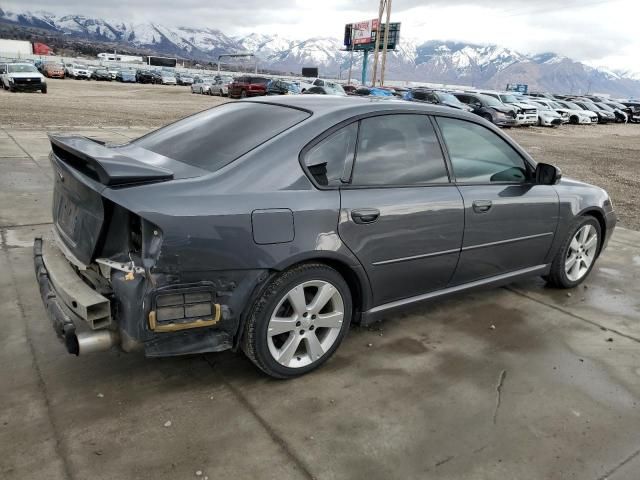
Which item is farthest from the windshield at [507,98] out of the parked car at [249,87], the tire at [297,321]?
the tire at [297,321]

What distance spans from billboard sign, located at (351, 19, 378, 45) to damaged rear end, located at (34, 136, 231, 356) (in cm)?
8775

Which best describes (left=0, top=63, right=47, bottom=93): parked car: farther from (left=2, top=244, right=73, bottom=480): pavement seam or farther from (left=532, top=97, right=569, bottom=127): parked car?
(left=2, top=244, right=73, bottom=480): pavement seam

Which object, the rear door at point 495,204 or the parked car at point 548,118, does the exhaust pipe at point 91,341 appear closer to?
the rear door at point 495,204

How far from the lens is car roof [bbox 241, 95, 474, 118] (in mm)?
3301

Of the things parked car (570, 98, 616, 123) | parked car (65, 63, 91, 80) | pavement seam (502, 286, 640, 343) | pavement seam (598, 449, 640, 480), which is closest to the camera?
pavement seam (598, 449, 640, 480)

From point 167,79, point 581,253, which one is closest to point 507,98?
point 581,253

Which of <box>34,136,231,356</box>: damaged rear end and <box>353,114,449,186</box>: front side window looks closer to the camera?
<box>34,136,231,356</box>: damaged rear end

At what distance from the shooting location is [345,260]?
10.1 ft

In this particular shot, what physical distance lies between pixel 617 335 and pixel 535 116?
25004mm

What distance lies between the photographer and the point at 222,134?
3.27 meters

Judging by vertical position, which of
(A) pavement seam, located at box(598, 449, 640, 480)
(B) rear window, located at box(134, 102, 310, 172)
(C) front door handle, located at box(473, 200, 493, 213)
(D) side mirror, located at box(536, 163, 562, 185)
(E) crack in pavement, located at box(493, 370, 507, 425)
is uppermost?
(B) rear window, located at box(134, 102, 310, 172)

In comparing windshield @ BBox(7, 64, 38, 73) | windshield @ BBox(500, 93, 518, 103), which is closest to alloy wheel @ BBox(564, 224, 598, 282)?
windshield @ BBox(500, 93, 518, 103)

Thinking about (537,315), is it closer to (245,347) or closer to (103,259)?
(245,347)

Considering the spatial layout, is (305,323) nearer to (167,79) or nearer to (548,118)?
(548,118)
